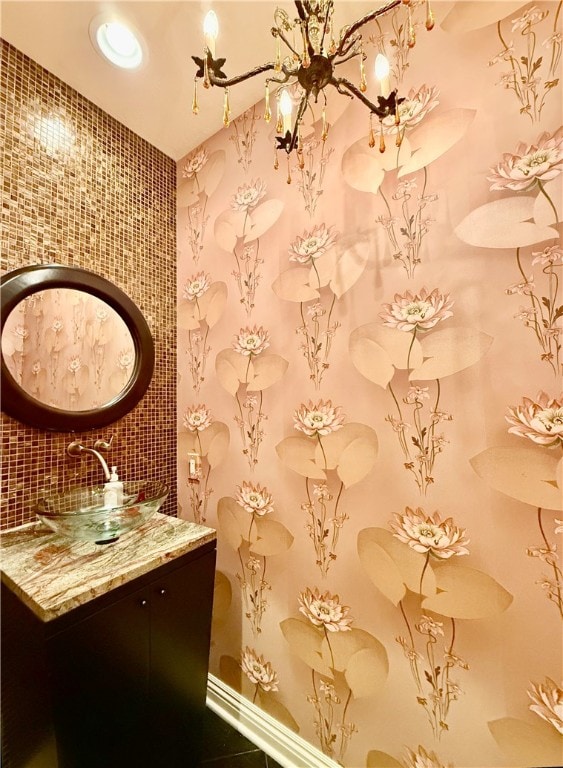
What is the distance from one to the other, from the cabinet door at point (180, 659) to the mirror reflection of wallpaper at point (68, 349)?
0.79 metres

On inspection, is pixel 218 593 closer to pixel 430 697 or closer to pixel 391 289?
pixel 430 697

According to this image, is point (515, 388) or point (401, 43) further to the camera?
point (401, 43)

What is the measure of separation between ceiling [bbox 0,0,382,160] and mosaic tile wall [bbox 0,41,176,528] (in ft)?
0.27

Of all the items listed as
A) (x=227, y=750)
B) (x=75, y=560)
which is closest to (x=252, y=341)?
(x=75, y=560)

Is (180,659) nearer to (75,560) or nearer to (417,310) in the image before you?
(75,560)

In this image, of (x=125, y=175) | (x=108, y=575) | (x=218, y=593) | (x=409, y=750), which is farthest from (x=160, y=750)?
(x=125, y=175)

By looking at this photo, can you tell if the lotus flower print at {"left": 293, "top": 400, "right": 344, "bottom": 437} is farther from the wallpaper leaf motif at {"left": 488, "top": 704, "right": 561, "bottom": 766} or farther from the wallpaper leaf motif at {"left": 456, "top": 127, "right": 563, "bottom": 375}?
the wallpaper leaf motif at {"left": 488, "top": 704, "right": 561, "bottom": 766}

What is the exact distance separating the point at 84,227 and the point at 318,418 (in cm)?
129

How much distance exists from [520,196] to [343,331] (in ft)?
1.98

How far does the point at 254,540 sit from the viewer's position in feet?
4.44

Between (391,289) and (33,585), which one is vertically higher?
(391,289)

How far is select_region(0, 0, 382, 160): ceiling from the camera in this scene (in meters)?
1.09

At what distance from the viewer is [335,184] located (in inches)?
46.5

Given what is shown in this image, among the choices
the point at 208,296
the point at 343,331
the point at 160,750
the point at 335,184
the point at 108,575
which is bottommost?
the point at 160,750
